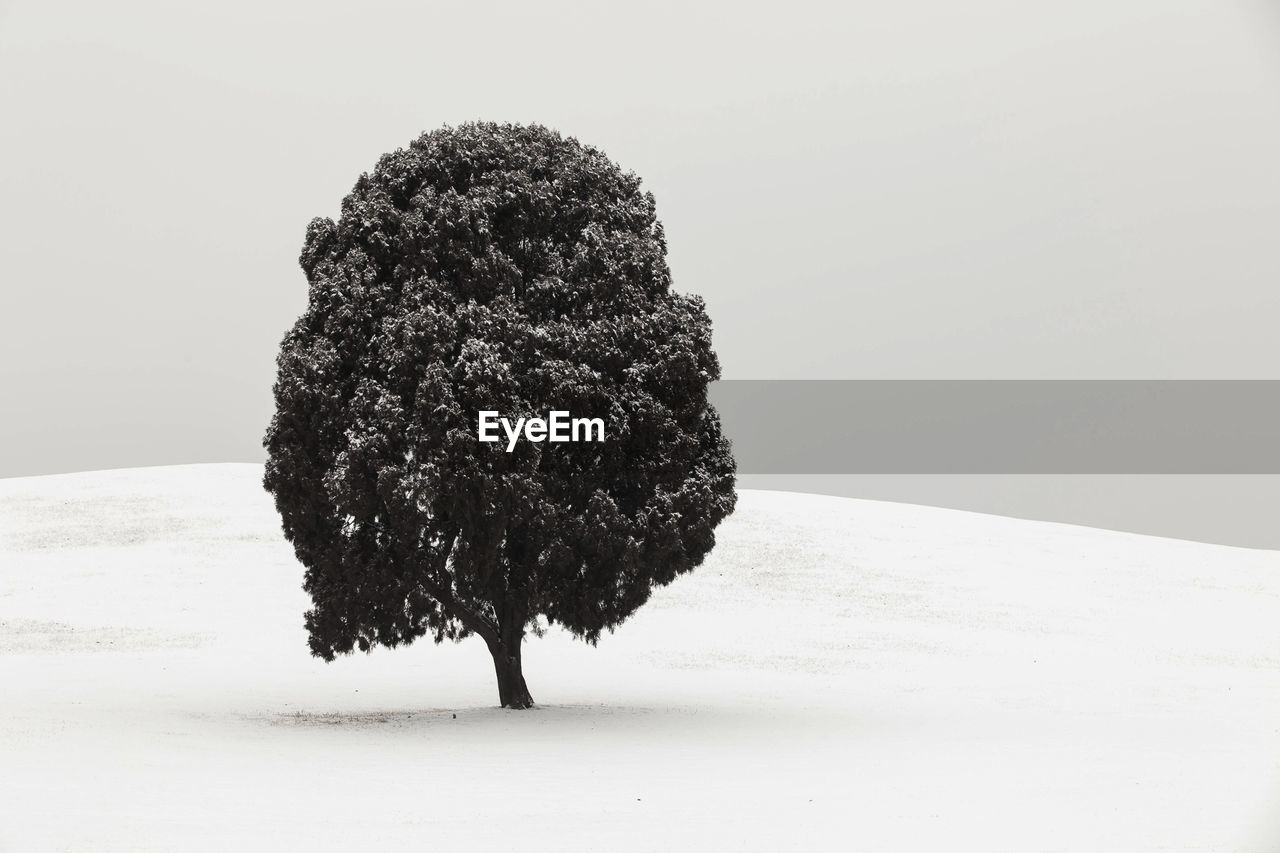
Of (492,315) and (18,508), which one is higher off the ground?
(492,315)

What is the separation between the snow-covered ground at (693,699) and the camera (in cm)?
1655

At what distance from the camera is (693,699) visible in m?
28.8

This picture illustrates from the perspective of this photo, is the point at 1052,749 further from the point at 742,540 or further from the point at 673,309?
the point at 742,540

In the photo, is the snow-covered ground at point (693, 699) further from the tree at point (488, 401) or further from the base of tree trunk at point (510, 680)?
the tree at point (488, 401)

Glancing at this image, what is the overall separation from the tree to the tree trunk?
0.34 m

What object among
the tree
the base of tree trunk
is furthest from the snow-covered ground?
the tree

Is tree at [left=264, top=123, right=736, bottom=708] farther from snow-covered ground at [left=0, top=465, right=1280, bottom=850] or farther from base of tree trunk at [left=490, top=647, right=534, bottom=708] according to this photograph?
snow-covered ground at [left=0, top=465, right=1280, bottom=850]

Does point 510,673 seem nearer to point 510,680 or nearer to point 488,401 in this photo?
point 510,680

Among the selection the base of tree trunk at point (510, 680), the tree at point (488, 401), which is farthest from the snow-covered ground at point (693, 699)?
the tree at point (488, 401)

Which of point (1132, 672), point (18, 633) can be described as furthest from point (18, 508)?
point (1132, 672)

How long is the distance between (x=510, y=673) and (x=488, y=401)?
240 inches

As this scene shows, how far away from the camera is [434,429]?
73.4ft

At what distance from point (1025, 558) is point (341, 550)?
32.0 metres

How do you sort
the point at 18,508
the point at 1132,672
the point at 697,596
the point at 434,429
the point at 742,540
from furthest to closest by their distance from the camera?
the point at 18,508 → the point at 742,540 → the point at 697,596 → the point at 1132,672 → the point at 434,429
